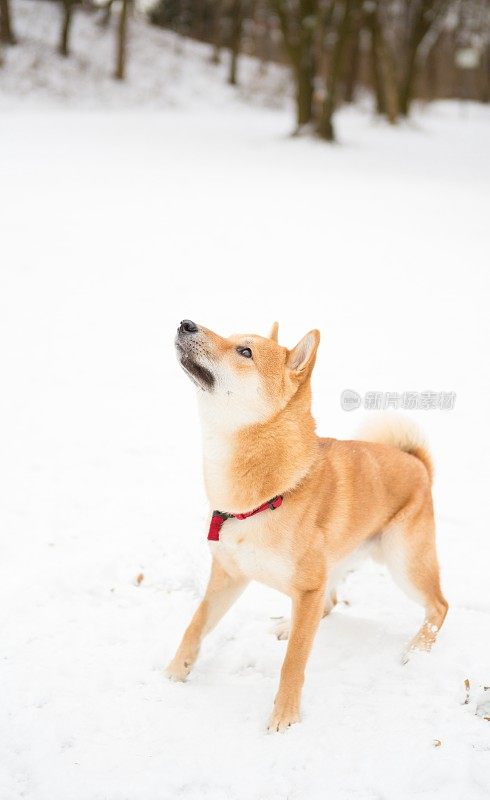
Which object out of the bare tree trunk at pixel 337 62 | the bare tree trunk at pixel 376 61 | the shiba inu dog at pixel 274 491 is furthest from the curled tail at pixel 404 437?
the bare tree trunk at pixel 376 61

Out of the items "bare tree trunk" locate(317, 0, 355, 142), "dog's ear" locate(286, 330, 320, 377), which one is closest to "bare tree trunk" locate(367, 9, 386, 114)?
"bare tree trunk" locate(317, 0, 355, 142)

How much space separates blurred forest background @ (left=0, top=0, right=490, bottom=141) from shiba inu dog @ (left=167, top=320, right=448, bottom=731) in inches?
585

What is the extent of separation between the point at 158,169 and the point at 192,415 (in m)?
9.24

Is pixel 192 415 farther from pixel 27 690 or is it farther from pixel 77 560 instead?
pixel 27 690

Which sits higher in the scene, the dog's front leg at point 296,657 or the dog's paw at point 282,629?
the dog's front leg at point 296,657

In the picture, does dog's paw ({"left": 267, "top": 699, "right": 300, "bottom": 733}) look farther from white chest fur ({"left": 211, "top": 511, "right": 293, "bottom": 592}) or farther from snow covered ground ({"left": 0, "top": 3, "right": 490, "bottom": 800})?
white chest fur ({"left": 211, "top": 511, "right": 293, "bottom": 592})

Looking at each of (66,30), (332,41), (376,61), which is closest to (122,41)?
(66,30)

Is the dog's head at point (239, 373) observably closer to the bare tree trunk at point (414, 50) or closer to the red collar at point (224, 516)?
the red collar at point (224, 516)

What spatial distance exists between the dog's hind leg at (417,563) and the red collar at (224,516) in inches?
30.8

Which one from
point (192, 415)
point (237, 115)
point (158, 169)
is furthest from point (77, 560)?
point (237, 115)

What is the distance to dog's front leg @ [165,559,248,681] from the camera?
2.82m

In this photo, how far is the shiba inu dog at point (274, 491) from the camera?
2.58 m

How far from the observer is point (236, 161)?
14.5 m

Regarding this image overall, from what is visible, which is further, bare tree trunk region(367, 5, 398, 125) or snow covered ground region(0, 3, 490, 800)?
bare tree trunk region(367, 5, 398, 125)
